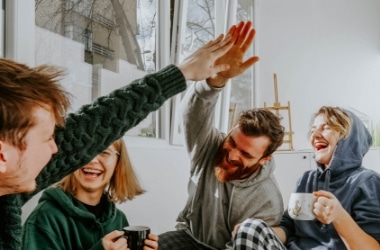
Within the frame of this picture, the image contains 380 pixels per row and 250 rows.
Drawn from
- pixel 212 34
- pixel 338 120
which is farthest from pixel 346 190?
pixel 212 34

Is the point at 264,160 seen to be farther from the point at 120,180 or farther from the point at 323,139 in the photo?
the point at 120,180

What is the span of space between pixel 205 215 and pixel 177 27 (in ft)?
4.11

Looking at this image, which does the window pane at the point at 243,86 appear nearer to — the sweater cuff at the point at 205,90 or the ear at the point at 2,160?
the sweater cuff at the point at 205,90

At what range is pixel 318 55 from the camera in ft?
12.6

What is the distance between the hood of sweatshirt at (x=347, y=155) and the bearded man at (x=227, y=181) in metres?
0.23

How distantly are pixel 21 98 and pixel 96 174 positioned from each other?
0.69 meters

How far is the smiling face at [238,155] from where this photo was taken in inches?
59.7

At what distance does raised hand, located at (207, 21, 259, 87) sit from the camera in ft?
4.14

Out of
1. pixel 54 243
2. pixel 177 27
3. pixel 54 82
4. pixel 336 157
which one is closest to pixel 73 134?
pixel 54 82

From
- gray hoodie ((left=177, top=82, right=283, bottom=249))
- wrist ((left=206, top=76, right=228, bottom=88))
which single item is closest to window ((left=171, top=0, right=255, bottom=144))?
gray hoodie ((left=177, top=82, right=283, bottom=249))

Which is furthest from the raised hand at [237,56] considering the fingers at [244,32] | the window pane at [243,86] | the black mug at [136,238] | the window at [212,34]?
the window pane at [243,86]

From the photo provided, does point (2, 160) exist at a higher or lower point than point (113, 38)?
lower

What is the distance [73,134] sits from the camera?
97cm

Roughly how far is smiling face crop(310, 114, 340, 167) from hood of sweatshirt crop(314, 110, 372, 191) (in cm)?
4
